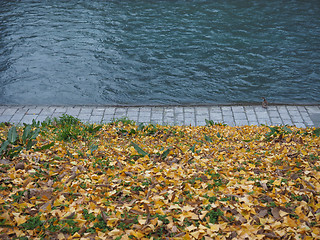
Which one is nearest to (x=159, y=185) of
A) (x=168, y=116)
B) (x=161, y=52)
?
(x=168, y=116)

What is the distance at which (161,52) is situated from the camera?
9.66 meters

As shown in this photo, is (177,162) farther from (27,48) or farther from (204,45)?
(27,48)

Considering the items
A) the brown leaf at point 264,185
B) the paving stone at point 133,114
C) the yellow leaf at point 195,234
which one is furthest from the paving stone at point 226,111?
the yellow leaf at point 195,234

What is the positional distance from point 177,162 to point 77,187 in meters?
1.37

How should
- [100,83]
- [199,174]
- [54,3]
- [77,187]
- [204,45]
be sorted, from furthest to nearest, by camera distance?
[54,3]
[204,45]
[100,83]
[199,174]
[77,187]

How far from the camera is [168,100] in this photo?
7438 mm

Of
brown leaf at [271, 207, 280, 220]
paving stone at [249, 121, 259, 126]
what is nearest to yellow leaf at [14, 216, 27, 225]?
brown leaf at [271, 207, 280, 220]

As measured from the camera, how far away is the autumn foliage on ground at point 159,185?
3078mm

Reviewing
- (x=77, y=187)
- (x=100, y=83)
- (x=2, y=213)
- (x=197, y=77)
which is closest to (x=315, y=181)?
(x=77, y=187)

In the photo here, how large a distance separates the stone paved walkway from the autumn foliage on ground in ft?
2.69

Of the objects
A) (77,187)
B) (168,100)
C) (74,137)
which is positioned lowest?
(168,100)

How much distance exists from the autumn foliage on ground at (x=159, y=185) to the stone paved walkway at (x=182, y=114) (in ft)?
2.69

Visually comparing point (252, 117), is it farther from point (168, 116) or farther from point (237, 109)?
point (168, 116)

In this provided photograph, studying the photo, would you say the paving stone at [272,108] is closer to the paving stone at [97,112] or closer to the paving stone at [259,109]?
the paving stone at [259,109]
